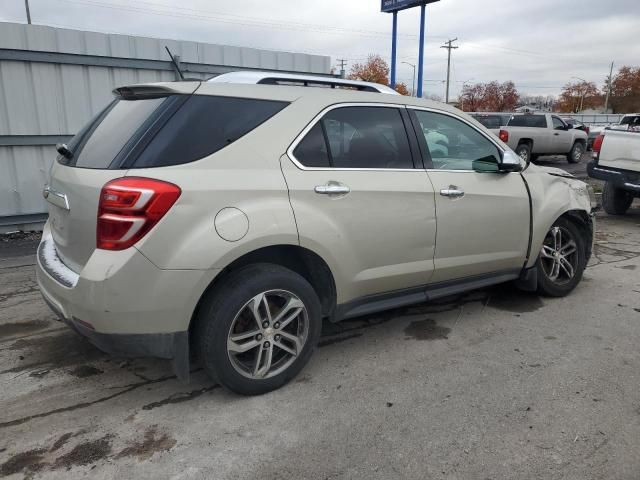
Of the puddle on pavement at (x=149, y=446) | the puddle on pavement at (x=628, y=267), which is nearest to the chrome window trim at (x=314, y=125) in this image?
the puddle on pavement at (x=149, y=446)

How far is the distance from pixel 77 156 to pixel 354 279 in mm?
1799

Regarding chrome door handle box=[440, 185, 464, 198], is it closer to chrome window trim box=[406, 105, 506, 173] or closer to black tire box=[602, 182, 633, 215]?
chrome window trim box=[406, 105, 506, 173]

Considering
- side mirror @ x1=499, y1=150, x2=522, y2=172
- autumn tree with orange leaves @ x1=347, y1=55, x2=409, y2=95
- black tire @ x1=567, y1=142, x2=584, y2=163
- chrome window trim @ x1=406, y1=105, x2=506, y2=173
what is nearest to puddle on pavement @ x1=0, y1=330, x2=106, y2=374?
chrome window trim @ x1=406, y1=105, x2=506, y2=173

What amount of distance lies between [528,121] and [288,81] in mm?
17206

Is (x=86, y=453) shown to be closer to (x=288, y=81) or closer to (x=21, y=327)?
(x=21, y=327)

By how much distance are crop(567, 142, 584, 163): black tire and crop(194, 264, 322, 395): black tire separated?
19439 mm

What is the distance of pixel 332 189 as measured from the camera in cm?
310

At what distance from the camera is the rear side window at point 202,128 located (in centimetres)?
269

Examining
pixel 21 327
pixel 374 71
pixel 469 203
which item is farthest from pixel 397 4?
pixel 374 71

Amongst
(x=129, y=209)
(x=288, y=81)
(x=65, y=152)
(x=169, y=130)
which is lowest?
(x=129, y=209)

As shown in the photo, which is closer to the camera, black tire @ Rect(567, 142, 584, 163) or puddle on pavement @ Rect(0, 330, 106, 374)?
puddle on pavement @ Rect(0, 330, 106, 374)

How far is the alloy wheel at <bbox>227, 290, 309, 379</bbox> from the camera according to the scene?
2.89m

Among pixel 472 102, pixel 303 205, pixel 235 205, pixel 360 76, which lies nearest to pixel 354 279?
pixel 303 205

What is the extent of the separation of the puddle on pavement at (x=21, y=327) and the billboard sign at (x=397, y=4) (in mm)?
12394
